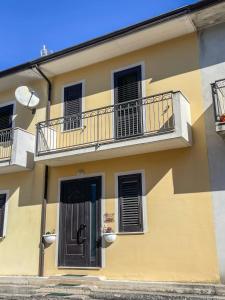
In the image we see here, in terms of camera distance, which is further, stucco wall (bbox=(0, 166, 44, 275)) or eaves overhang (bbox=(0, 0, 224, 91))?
stucco wall (bbox=(0, 166, 44, 275))

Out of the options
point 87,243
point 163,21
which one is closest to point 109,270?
point 87,243

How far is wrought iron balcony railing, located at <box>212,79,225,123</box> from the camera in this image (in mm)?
8844

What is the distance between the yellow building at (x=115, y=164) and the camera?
948 centimetres

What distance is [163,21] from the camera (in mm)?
10172

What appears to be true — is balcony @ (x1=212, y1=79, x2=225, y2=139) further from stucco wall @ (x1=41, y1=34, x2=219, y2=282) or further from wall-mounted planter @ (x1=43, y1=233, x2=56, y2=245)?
wall-mounted planter @ (x1=43, y1=233, x2=56, y2=245)

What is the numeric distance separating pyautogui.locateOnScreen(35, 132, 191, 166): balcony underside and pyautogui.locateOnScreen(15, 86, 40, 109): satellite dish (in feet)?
7.91

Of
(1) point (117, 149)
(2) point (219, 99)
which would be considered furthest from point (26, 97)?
(2) point (219, 99)

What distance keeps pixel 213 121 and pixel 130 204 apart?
133 inches

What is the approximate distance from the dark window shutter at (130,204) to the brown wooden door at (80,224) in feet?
2.59

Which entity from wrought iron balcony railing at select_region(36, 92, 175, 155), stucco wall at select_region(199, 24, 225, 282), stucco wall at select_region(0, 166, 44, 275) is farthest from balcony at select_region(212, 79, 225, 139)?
stucco wall at select_region(0, 166, 44, 275)

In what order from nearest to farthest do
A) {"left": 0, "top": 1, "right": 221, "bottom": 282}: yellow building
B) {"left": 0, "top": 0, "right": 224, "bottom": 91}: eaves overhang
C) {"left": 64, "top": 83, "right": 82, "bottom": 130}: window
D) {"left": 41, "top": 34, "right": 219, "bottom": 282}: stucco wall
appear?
{"left": 41, "top": 34, "right": 219, "bottom": 282}: stucco wall < {"left": 0, "top": 1, "right": 221, "bottom": 282}: yellow building < {"left": 0, "top": 0, "right": 224, "bottom": 91}: eaves overhang < {"left": 64, "top": 83, "right": 82, "bottom": 130}: window

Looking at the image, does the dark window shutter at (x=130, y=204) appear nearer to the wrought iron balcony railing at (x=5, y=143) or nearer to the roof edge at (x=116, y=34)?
A: the roof edge at (x=116, y=34)

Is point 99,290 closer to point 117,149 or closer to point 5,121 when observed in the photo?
point 117,149

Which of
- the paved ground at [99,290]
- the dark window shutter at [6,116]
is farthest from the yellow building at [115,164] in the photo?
the paved ground at [99,290]
